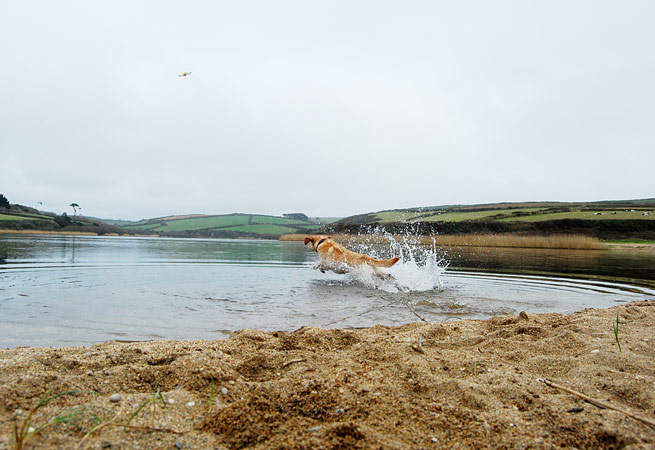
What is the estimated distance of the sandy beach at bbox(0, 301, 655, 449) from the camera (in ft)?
6.35

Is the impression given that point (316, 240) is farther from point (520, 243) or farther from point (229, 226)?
point (229, 226)

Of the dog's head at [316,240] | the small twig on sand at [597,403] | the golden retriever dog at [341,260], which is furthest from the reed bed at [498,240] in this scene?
the small twig on sand at [597,403]

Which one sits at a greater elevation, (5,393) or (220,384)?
(5,393)

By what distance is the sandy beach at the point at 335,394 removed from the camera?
1.94m

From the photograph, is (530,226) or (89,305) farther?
(530,226)

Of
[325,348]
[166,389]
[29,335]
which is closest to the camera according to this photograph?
[166,389]

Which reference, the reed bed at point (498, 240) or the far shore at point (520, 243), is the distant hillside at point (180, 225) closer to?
the reed bed at point (498, 240)

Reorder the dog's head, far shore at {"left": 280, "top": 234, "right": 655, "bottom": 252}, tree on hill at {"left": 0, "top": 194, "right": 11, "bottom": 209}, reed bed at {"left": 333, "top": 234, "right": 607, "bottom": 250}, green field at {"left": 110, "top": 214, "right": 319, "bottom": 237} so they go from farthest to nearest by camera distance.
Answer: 1. green field at {"left": 110, "top": 214, "right": 319, "bottom": 237}
2. tree on hill at {"left": 0, "top": 194, "right": 11, "bottom": 209}
3. far shore at {"left": 280, "top": 234, "right": 655, "bottom": 252}
4. reed bed at {"left": 333, "top": 234, "right": 607, "bottom": 250}
5. the dog's head

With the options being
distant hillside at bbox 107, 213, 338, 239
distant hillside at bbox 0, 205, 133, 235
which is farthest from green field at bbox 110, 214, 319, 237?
distant hillside at bbox 0, 205, 133, 235

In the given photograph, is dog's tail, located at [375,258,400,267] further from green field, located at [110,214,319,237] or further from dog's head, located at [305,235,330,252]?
green field, located at [110,214,319,237]

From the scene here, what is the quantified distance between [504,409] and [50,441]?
2602 millimetres

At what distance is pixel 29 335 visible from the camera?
4.58 metres

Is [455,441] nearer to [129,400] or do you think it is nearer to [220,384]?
[220,384]

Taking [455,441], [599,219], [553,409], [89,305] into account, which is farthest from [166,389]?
[599,219]
